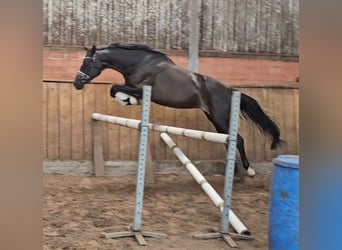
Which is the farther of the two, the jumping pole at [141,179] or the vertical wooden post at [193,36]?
the vertical wooden post at [193,36]

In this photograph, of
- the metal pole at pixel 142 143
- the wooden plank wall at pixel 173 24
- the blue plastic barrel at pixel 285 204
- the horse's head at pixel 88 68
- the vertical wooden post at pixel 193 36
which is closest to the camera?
the blue plastic barrel at pixel 285 204

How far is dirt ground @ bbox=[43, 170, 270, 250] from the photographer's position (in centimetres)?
378

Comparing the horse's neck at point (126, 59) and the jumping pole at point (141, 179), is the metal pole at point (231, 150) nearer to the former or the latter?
the jumping pole at point (141, 179)

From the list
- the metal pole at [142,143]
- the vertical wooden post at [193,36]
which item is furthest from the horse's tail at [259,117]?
the metal pole at [142,143]

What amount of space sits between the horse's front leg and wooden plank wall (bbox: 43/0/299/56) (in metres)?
0.69

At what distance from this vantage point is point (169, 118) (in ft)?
20.4

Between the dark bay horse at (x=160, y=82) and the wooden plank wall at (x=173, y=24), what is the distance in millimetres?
332

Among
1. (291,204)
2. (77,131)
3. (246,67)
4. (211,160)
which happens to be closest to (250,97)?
(246,67)

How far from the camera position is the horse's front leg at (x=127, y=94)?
5805 mm

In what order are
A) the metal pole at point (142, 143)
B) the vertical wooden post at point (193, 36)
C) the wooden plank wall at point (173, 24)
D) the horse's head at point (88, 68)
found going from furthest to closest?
the vertical wooden post at point (193, 36) → the wooden plank wall at point (173, 24) → the horse's head at point (88, 68) → the metal pole at point (142, 143)

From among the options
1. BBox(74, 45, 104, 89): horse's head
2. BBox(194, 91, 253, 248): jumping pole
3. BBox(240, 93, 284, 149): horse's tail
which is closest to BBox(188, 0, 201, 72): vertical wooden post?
BBox(240, 93, 284, 149): horse's tail

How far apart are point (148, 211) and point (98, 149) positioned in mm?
1502

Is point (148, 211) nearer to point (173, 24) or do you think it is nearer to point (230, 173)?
point (230, 173)

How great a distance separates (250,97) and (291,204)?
318 centimetres
